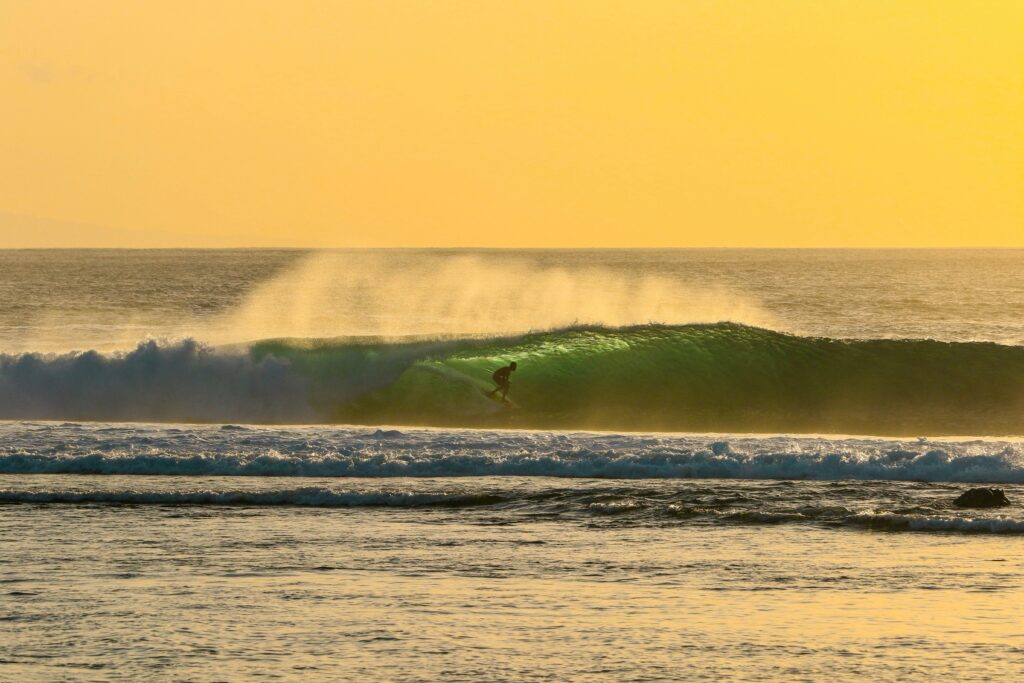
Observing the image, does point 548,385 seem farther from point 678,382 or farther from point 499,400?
point 678,382

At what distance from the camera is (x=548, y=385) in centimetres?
3150

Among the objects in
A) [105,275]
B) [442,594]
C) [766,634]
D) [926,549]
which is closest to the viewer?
[766,634]

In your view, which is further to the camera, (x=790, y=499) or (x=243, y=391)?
(x=243, y=391)

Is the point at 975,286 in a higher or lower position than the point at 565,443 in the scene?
higher

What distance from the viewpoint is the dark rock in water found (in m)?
17.2

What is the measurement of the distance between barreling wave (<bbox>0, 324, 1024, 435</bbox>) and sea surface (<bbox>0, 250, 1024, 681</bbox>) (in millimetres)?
88

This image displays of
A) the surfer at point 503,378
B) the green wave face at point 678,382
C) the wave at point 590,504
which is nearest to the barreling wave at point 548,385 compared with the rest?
the green wave face at point 678,382

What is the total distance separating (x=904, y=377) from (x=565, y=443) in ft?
43.2

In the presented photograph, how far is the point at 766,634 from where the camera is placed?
11492mm

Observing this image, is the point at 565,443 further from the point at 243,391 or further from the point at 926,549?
the point at 243,391

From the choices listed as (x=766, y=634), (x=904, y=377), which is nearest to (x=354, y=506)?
(x=766, y=634)

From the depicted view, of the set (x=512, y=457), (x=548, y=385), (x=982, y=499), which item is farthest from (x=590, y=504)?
(x=548, y=385)

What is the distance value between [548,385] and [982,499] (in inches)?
592

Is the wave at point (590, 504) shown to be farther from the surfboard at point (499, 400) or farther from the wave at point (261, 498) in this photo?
the surfboard at point (499, 400)
